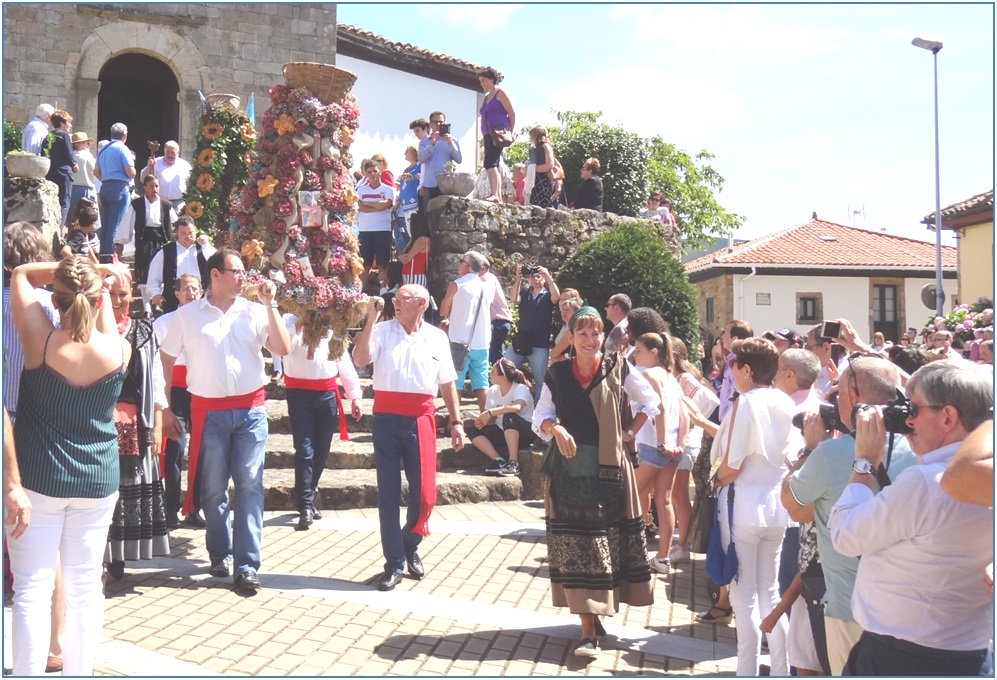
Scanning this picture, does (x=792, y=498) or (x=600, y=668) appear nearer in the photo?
(x=792, y=498)

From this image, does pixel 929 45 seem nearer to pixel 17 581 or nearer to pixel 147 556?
pixel 147 556

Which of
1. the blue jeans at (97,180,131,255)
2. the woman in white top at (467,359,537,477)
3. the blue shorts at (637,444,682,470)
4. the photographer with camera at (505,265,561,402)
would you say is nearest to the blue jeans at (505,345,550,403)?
the photographer with camera at (505,265,561,402)

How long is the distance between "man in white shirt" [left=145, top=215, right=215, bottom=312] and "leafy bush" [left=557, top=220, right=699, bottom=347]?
518 cm

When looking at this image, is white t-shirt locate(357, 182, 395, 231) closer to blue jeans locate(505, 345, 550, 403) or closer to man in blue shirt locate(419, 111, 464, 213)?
man in blue shirt locate(419, 111, 464, 213)

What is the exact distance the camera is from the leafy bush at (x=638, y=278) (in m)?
13.0

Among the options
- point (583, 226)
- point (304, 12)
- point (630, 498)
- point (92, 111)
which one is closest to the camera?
point (630, 498)

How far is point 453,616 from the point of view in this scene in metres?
5.71

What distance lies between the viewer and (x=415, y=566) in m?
6.52

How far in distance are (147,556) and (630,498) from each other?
9.74ft

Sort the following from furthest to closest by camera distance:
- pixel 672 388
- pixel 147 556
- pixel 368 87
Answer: pixel 368 87, pixel 672 388, pixel 147 556

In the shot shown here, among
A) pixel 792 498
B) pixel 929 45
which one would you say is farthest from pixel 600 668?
pixel 929 45

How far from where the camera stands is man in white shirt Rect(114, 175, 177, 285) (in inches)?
492

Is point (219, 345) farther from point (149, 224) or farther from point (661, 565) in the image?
point (149, 224)

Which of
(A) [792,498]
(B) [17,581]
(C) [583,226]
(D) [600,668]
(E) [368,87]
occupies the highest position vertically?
(E) [368,87]
